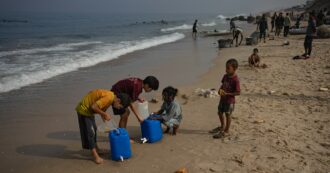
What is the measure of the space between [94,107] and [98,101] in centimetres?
10

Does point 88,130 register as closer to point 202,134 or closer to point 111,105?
point 111,105

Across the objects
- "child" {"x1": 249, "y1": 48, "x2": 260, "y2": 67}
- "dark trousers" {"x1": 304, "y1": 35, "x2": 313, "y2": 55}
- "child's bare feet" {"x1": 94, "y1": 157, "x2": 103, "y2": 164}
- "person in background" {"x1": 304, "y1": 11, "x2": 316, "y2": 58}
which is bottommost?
"child's bare feet" {"x1": 94, "y1": 157, "x2": 103, "y2": 164}

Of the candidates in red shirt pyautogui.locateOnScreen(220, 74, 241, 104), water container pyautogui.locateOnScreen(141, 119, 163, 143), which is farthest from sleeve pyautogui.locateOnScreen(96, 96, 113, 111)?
red shirt pyautogui.locateOnScreen(220, 74, 241, 104)

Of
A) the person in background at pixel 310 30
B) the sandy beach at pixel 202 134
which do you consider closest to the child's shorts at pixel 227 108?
the sandy beach at pixel 202 134

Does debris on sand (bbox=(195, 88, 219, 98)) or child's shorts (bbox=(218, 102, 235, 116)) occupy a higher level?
child's shorts (bbox=(218, 102, 235, 116))

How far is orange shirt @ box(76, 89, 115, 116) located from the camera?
4.62m

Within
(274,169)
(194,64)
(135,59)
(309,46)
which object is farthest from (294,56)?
(274,169)

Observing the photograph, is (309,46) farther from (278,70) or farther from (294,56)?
(278,70)

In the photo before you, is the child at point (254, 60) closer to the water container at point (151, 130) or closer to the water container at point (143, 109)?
the water container at point (143, 109)

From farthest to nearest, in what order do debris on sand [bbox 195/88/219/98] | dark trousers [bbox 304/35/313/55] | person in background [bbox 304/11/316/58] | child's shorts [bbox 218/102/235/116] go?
dark trousers [bbox 304/35/313/55]
person in background [bbox 304/11/316/58]
debris on sand [bbox 195/88/219/98]
child's shorts [bbox 218/102/235/116]

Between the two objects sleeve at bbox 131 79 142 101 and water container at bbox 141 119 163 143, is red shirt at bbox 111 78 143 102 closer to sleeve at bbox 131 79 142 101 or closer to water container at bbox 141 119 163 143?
sleeve at bbox 131 79 142 101

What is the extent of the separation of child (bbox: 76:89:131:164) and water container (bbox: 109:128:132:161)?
0.27m

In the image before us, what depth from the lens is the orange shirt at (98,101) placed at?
462cm

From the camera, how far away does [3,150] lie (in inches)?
222
